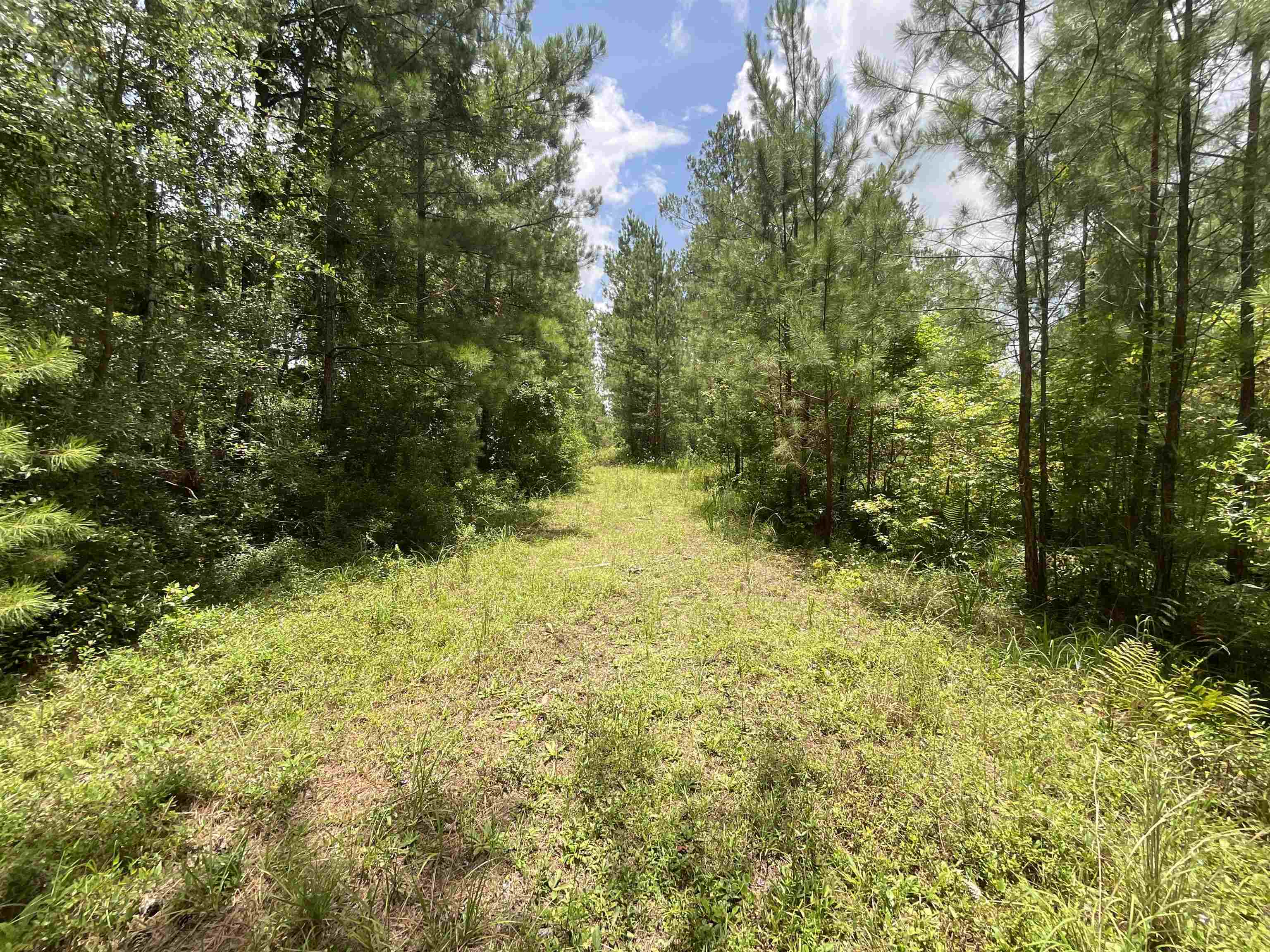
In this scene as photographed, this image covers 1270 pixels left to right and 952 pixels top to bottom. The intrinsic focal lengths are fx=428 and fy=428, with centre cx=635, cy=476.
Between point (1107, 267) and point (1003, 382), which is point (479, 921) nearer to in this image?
point (1107, 267)

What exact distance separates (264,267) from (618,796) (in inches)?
276

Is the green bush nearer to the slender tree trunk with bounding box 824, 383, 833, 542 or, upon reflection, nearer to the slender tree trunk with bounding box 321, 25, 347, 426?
the slender tree trunk with bounding box 321, 25, 347, 426

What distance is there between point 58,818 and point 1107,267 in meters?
8.59

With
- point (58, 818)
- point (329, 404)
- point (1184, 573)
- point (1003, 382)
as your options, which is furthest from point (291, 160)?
point (1184, 573)

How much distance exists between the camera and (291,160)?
5.35 m

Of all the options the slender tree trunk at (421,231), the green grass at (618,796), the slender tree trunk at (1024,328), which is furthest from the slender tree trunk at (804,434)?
the slender tree trunk at (421,231)

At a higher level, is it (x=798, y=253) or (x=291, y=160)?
(x=291, y=160)

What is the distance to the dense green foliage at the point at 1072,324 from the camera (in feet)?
11.4

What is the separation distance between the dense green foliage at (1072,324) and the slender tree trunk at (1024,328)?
2 centimetres

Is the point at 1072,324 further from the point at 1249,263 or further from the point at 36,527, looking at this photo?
the point at 36,527

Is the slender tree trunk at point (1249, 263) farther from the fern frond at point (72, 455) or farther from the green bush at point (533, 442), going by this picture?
the green bush at point (533, 442)

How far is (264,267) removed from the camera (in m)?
5.38

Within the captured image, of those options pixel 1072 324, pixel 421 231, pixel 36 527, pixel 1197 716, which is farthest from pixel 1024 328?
pixel 36 527

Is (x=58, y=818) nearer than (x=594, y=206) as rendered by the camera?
Yes
